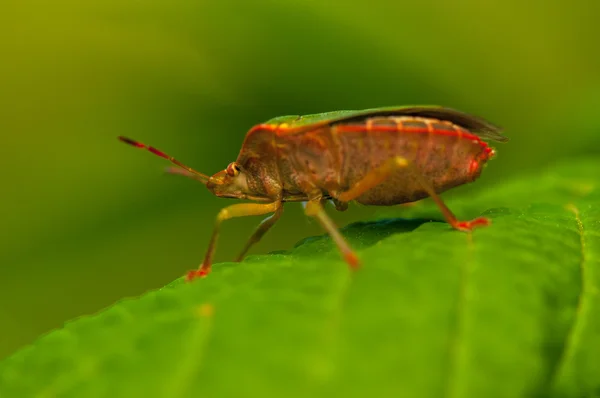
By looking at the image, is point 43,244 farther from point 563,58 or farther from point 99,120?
point 563,58

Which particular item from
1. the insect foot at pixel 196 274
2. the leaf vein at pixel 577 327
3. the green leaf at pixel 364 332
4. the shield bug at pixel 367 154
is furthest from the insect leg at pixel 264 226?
the leaf vein at pixel 577 327

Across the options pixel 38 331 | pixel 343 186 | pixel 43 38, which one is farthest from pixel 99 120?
pixel 343 186

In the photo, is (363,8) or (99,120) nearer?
(363,8)

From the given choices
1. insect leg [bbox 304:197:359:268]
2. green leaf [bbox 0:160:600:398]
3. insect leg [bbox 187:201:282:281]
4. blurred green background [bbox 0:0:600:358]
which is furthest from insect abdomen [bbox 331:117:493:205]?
blurred green background [bbox 0:0:600:358]

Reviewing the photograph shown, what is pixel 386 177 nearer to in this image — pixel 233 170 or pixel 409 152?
pixel 409 152

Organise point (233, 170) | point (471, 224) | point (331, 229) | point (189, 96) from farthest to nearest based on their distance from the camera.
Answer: point (189, 96) < point (233, 170) < point (331, 229) < point (471, 224)

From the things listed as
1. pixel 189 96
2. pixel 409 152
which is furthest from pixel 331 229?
pixel 189 96
